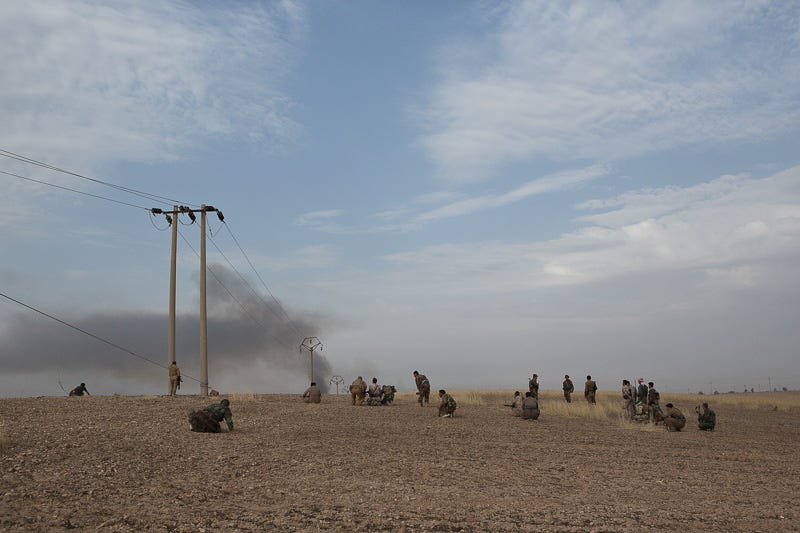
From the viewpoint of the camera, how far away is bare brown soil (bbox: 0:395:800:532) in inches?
491

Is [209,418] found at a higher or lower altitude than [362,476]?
higher

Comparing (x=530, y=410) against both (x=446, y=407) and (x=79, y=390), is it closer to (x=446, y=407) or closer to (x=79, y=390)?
(x=446, y=407)

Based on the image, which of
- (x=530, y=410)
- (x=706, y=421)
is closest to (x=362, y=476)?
(x=530, y=410)

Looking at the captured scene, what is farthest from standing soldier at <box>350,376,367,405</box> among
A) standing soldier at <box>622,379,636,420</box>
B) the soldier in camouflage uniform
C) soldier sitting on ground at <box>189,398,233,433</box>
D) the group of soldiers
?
soldier sitting on ground at <box>189,398,233,433</box>

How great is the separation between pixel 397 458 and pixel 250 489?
18.0ft

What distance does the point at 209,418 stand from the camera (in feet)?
71.8

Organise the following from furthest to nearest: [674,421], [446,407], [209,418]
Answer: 1. [446,407]
2. [674,421]
3. [209,418]

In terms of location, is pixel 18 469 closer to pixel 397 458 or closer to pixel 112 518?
pixel 112 518

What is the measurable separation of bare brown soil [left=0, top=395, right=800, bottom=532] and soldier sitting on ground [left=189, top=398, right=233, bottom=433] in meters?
0.52

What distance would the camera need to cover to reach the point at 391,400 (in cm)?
3750

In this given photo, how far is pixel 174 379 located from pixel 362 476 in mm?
19959

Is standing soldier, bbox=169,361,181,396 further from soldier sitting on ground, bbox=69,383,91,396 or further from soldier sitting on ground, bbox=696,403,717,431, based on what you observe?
soldier sitting on ground, bbox=696,403,717,431

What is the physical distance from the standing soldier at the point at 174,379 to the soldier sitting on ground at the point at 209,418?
13.0m

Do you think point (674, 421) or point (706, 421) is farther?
point (706, 421)
